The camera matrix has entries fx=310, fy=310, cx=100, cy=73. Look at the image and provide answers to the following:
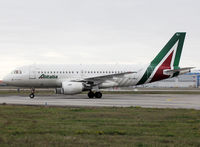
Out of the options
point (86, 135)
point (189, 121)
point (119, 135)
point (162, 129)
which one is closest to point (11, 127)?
point (86, 135)

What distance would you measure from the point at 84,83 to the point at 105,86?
116 inches

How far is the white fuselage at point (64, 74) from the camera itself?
120 feet

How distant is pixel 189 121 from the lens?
47.9 ft

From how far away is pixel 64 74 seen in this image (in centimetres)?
3766

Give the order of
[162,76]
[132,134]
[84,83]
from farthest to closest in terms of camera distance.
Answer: [162,76]
[84,83]
[132,134]

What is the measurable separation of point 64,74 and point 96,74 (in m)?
4.05

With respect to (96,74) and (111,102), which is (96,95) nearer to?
(96,74)

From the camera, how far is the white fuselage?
36.4 m

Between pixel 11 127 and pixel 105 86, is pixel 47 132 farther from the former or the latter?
pixel 105 86

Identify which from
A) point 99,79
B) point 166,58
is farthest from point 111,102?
point 166,58

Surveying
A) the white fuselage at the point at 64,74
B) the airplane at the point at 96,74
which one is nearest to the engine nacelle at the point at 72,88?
the airplane at the point at 96,74

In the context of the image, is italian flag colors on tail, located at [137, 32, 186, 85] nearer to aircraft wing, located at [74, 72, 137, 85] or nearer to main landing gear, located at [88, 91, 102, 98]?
aircraft wing, located at [74, 72, 137, 85]

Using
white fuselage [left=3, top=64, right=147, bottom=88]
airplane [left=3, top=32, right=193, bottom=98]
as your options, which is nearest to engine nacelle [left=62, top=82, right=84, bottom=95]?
airplane [left=3, top=32, right=193, bottom=98]

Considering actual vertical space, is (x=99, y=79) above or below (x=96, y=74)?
below
